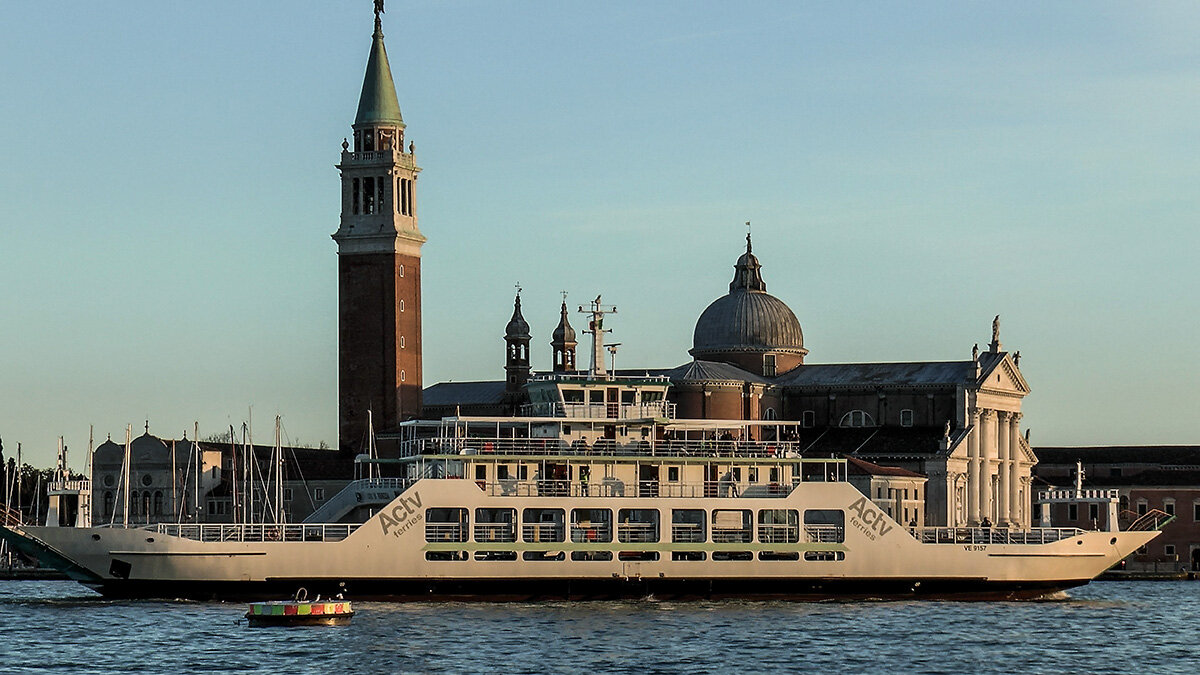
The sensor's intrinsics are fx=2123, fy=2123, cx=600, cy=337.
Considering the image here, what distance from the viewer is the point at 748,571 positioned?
73688 millimetres

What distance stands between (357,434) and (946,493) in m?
33.9

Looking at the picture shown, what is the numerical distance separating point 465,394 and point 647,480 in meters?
69.1

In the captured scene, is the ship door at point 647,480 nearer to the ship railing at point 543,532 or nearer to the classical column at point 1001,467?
the ship railing at point 543,532

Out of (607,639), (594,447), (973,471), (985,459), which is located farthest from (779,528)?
(985,459)

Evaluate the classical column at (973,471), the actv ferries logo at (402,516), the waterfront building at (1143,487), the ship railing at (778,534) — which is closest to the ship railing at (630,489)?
the ship railing at (778,534)

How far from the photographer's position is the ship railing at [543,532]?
73.1 meters

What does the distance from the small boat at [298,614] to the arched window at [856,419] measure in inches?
2680

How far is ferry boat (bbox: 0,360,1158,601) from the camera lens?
70375 millimetres

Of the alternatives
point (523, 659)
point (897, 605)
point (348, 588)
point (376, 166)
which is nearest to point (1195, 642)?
point (897, 605)

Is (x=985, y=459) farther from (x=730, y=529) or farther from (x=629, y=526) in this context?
(x=629, y=526)

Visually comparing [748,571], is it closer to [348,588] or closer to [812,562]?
[812,562]

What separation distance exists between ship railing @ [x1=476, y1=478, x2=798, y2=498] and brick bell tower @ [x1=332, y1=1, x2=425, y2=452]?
44606mm

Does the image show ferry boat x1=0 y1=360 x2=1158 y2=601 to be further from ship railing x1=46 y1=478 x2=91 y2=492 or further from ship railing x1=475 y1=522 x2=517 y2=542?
ship railing x1=46 y1=478 x2=91 y2=492

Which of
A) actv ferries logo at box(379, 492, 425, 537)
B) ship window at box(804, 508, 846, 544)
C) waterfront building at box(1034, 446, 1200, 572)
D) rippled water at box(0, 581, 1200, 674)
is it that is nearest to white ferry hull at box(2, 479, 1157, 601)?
actv ferries logo at box(379, 492, 425, 537)
